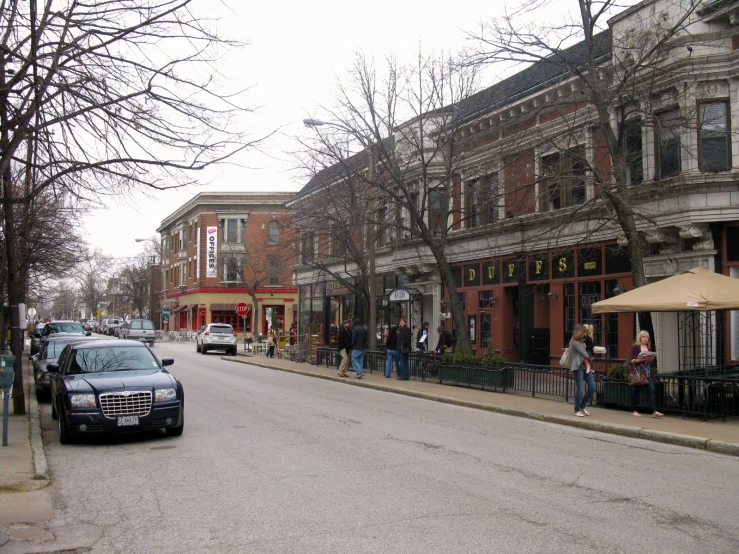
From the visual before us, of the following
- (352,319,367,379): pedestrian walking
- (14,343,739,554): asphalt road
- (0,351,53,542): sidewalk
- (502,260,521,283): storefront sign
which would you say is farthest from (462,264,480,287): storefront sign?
(0,351,53,542): sidewalk

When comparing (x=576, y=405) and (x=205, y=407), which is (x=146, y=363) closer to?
(x=205, y=407)

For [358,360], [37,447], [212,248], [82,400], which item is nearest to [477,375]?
[358,360]

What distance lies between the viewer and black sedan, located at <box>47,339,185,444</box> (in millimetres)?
10219

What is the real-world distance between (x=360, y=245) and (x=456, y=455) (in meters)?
18.0

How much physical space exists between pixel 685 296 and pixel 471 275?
46.3 feet

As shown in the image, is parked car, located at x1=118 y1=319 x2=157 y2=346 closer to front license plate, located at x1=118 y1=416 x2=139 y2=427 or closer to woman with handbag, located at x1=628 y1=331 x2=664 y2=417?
front license plate, located at x1=118 y1=416 x2=139 y2=427

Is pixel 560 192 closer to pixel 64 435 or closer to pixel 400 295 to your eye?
pixel 400 295

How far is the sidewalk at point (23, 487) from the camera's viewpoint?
646 cm

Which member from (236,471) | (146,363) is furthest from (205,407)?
(236,471)

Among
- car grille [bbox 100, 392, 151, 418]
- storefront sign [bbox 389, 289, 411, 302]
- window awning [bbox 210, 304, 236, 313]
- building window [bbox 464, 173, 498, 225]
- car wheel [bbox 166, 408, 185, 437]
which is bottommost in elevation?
car wheel [bbox 166, 408, 185, 437]

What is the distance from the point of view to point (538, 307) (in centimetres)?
2403

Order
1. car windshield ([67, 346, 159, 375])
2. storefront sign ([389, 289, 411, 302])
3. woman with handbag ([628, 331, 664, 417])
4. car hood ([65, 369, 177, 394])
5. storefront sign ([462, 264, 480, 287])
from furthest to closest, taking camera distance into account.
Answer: storefront sign ([462, 264, 480, 287]) < storefront sign ([389, 289, 411, 302]) < woman with handbag ([628, 331, 664, 417]) < car windshield ([67, 346, 159, 375]) < car hood ([65, 369, 177, 394])

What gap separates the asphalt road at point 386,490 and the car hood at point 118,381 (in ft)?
2.87

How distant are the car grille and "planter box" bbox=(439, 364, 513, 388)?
9.68 metres
